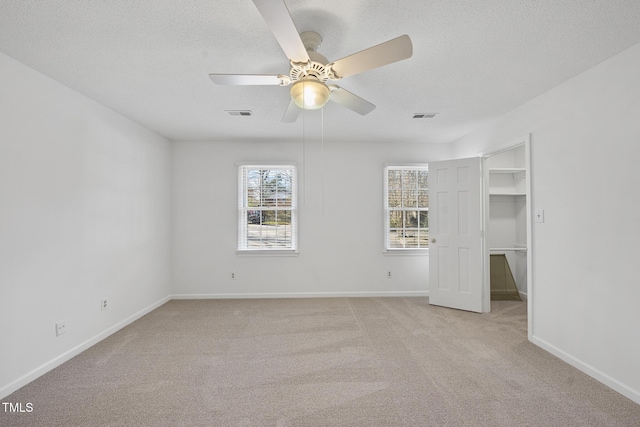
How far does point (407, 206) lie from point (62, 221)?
4386 millimetres

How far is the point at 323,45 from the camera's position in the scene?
2.06 m

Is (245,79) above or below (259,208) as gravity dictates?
above

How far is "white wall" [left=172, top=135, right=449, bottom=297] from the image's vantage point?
465 cm

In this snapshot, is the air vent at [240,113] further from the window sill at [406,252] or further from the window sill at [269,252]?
the window sill at [406,252]

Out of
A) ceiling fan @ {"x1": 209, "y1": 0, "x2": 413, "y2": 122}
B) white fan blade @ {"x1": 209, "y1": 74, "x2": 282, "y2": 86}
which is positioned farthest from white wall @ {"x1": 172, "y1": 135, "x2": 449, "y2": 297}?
white fan blade @ {"x1": 209, "y1": 74, "x2": 282, "y2": 86}

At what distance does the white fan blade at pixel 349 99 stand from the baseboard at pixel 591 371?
2.72 meters

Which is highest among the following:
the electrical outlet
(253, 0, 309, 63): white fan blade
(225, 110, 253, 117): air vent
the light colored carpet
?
(225, 110, 253, 117): air vent

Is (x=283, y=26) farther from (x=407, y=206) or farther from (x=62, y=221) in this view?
(x=407, y=206)

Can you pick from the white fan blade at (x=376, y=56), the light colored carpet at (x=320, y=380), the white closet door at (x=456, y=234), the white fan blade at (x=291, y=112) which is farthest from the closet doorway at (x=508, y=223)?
the white fan blade at (x=376, y=56)

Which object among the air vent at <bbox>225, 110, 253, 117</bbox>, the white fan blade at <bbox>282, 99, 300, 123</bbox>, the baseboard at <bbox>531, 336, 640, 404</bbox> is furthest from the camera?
the air vent at <bbox>225, 110, 253, 117</bbox>

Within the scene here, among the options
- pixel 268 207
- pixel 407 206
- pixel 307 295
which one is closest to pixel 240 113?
pixel 268 207

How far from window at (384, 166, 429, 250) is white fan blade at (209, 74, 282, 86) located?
3209 millimetres

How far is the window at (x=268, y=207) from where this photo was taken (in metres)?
4.74

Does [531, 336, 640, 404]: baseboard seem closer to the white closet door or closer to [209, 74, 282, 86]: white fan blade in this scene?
the white closet door
